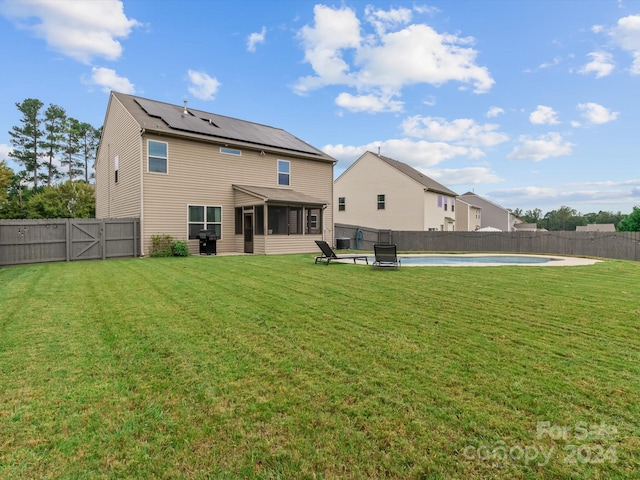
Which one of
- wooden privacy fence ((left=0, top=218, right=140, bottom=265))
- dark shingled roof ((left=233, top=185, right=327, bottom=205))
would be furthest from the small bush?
dark shingled roof ((left=233, top=185, right=327, bottom=205))

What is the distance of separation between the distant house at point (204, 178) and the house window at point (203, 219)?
0.05 m

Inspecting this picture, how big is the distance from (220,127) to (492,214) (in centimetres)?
3768

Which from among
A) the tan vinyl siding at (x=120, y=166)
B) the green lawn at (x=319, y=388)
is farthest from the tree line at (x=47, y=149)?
the green lawn at (x=319, y=388)

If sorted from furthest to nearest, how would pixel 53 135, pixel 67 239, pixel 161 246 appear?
pixel 53 135 < pixel 161 246 < pixel 67 239

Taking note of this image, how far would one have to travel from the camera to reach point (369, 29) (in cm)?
1647

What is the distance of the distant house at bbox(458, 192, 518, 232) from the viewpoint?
4325 centimetres

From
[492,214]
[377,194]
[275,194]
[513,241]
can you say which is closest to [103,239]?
[275,194]

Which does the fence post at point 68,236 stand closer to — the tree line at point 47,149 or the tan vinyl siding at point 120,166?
the tan vinyl siding at point 120,166

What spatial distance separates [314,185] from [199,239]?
811 cm

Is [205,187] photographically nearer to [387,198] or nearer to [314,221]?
[314,221]

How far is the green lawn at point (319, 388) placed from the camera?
2.08 metres

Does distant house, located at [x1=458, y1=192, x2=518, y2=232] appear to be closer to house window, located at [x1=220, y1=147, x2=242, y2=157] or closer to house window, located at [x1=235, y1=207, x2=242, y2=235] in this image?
house window, located at [x1=220, y1=147, x2=242, y2=157]

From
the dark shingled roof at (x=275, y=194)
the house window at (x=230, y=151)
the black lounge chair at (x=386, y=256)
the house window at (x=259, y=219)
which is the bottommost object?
the black lounge chair at (x=386, y=256)

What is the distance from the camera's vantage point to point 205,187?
17172 millimetres
